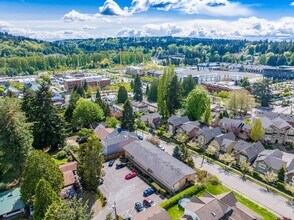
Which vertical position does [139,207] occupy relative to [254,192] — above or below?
above

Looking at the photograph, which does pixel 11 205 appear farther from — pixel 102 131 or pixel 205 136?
pixel 205 136

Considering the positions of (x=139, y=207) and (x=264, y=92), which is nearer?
(x=139, y=207)

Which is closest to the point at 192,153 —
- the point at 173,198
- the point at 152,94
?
the point at 173,198

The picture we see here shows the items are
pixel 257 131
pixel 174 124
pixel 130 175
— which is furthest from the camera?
pixel 174 124

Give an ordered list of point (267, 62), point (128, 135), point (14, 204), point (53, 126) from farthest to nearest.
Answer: point (267, 62) → point (128, 135) → point (53, 126) → point (14, 204)

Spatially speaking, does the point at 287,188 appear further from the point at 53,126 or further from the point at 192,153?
the point at 53,126

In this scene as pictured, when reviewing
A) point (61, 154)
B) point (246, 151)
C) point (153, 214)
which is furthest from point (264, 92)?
point (61, 154)

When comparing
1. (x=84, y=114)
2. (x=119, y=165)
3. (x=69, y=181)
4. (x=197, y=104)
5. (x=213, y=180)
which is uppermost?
(x=197, y=104)

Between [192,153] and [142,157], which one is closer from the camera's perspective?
[142,157]
